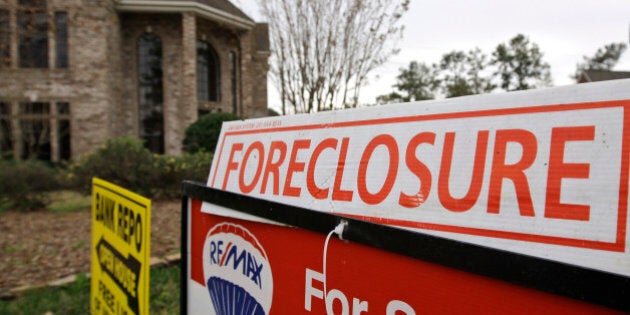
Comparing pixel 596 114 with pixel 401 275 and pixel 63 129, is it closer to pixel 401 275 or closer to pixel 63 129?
pixel 401 275

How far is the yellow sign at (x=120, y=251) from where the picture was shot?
173 centimetres

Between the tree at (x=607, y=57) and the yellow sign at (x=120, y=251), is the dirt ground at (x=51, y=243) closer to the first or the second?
the yellow sign at (x=120, y=251)

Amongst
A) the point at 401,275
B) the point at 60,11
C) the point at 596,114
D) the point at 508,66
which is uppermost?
the point at 508,66

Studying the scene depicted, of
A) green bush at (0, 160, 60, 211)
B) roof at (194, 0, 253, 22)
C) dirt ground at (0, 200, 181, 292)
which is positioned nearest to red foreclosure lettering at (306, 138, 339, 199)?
dirt ground at (0, 200, 181, 292)

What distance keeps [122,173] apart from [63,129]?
344 inches

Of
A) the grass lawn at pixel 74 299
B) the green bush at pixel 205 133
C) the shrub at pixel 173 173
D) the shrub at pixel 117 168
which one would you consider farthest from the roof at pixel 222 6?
the grass lawn at pixel 74 299

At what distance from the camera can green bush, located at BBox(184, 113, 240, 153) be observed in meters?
12.4

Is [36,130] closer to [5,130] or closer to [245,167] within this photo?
[5,130]

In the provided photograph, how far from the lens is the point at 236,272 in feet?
5.50

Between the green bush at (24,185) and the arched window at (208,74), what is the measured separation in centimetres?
1009

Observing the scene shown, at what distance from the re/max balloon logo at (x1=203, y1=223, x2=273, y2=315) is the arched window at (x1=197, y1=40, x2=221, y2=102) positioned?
17131 millimetres

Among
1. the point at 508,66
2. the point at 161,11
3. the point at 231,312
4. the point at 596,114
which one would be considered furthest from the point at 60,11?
the point at 508,66

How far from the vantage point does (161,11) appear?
15.9m

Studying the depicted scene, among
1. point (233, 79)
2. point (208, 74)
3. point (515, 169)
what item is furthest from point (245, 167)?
point (233, 79)
